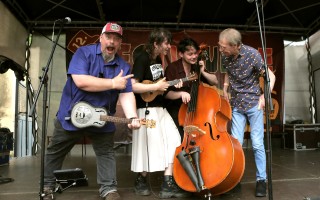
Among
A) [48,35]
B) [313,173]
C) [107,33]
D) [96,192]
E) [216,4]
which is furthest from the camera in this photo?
[48,35]

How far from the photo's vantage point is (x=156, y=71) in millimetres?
2857

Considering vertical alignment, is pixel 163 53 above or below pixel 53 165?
above

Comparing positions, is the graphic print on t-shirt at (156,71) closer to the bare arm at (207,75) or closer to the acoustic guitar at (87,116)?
the bare arm at (207,75)

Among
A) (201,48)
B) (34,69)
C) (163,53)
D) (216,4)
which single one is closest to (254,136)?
(201,48)

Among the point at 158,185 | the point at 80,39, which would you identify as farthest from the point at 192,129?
the point at 80,39

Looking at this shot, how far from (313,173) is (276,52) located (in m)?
4.40

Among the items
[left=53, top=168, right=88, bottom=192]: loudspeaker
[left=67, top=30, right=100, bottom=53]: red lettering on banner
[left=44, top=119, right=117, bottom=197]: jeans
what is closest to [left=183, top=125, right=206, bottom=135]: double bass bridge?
[left=44, top=119, right=117, bottom=197]: jeans

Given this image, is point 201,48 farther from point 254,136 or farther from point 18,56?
point 18,56

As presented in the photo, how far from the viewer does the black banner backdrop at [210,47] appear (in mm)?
7020

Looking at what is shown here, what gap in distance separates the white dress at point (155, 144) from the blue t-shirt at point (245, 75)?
0.69 m

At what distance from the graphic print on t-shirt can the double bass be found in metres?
0.40

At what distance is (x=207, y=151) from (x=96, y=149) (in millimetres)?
1023

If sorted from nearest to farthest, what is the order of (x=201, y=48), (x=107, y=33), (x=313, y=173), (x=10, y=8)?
(x=107, y=33)
(x=201, y=48)
(x=313, y=173)
(x=10, y=8)

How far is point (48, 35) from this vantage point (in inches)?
285
